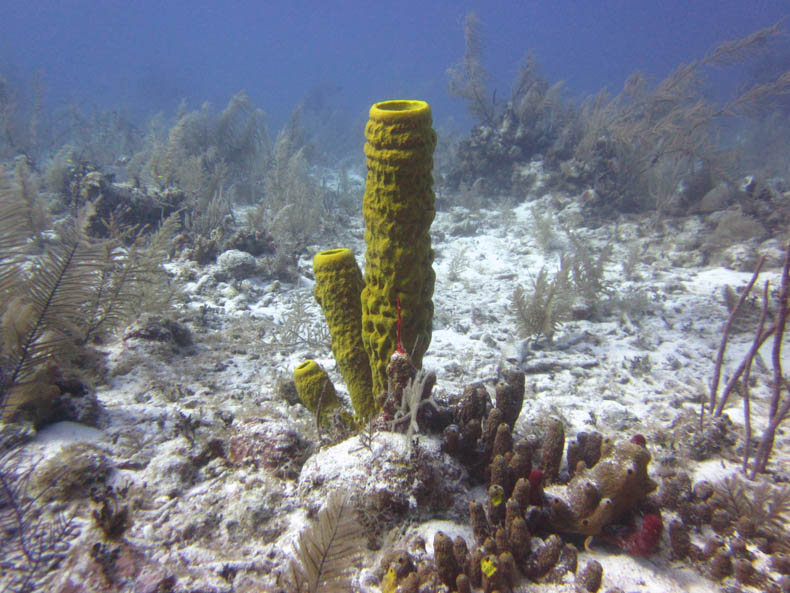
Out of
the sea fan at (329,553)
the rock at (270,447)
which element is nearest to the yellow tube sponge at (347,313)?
the rock at (270,447)

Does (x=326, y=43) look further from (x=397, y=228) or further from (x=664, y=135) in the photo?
(x=397, y=228)

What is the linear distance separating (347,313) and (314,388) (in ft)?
2.22

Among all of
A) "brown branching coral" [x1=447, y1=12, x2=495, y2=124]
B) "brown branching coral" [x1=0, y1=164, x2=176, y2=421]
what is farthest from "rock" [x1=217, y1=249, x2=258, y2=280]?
"brown branching coral" [x1=447, y1=12, x2=495, y2=124]

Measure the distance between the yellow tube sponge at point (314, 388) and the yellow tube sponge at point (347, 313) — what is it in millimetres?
195

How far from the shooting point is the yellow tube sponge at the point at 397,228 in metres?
1.96

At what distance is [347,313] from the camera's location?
2.71m

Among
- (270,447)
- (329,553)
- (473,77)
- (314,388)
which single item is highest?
(473,77)

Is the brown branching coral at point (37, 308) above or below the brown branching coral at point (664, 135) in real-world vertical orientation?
below

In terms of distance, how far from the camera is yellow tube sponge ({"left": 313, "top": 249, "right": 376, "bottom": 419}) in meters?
2.65

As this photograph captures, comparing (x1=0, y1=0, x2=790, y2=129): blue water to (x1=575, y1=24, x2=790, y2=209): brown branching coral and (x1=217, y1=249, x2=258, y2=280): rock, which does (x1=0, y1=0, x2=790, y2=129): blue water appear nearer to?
(x1=575, y1=24, x2=790, y2=209): brown branching coral

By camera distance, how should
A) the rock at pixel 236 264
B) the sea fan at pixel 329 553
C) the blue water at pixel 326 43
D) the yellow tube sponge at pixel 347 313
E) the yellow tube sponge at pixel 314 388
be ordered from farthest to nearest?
the blue water at pixel 326 43, the rock at pixel 236 264, the yellow tube sponge at pixel 314 388, the yellow tube sponge at pixel 347 313, the sea fan at pixel 329 553

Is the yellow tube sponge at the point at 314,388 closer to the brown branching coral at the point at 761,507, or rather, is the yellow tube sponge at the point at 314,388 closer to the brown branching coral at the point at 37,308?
the brown branching coral at the point at 37,308

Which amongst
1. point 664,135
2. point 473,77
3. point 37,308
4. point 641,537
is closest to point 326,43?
point 473,77

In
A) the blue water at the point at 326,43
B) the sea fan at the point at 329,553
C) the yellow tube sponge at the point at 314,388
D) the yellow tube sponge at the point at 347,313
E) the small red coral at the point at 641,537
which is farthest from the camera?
the blue water at the point at 326,43
